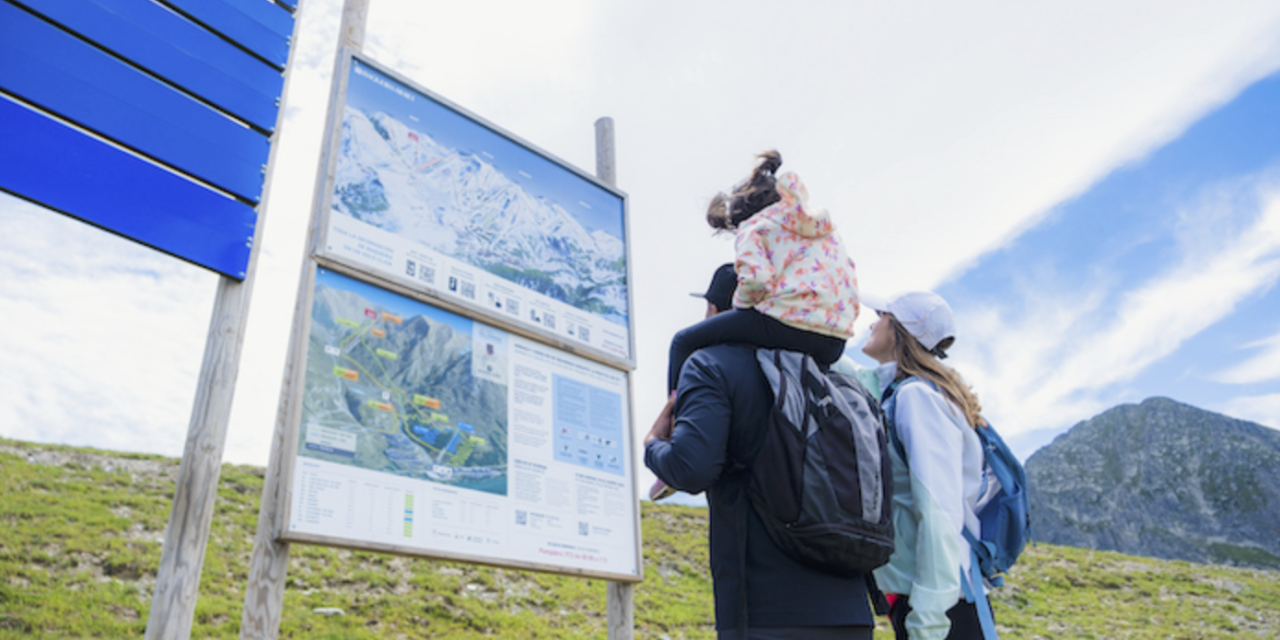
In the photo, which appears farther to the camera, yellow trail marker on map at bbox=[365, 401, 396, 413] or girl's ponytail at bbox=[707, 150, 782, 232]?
yellow trail marker on map at bbox=[365, 401, 396, 413]

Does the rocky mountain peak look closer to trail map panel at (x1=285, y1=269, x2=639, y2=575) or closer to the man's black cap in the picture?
trail map panel at (x1=285, y1=269, x2=639, y2=575)

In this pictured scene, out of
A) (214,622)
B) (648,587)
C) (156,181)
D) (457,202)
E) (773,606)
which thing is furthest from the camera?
(648,587)

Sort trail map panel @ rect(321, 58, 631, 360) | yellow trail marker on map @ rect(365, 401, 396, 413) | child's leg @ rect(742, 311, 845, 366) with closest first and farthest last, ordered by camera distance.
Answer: child's leg @ rect(742, 311, 845, 366)
yellow trail marker on map @ rect(365, 401, 396, 413)
trail map panel @ rect(321, 58, 631, 360)

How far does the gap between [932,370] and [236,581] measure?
11.7 meters

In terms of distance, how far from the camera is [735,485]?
2.68m

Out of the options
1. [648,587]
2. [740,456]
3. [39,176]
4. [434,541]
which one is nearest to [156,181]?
[39,176]

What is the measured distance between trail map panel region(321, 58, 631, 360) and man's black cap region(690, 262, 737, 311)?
7.15 feet

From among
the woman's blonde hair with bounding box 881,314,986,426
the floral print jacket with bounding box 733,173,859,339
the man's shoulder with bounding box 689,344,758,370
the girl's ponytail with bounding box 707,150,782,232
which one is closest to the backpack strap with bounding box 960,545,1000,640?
the woman's blonde hair with bounding box 881,314,986,426

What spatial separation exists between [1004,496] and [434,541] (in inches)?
111

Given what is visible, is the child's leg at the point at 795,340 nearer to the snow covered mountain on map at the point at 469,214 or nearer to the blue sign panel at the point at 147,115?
the snow covered mountain on map at the point at 469,214

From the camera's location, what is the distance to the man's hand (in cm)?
292

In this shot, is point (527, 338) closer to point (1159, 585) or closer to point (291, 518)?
point (291, 518)

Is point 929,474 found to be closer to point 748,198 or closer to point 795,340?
point 795,340

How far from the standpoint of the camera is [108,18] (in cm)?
437
